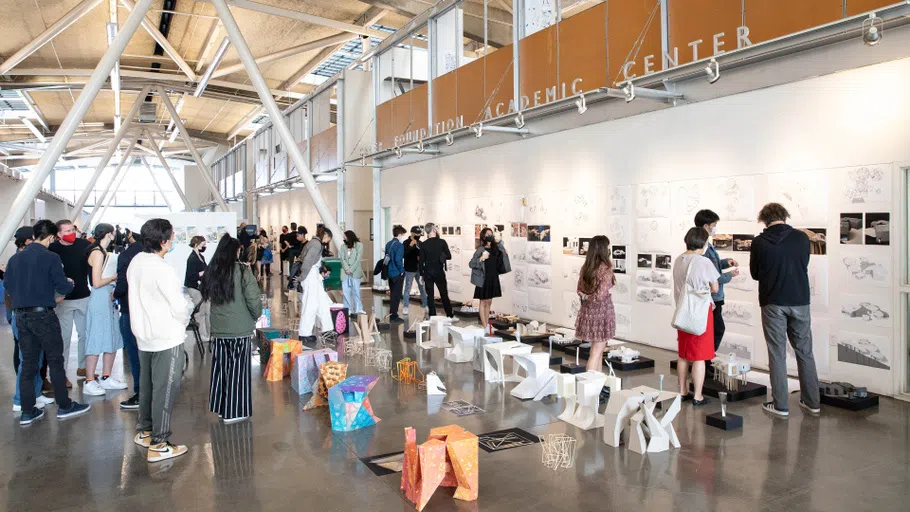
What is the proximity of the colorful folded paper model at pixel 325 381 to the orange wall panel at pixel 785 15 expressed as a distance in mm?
5659

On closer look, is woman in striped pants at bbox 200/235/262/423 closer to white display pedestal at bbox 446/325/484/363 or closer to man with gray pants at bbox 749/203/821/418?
white display pedestal at bbox 446/325/484/363

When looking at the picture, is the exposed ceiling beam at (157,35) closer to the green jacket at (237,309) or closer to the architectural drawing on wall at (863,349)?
the green jacket at (237,309)

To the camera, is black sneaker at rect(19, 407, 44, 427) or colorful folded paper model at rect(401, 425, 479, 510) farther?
black sneaker at rect(19, 407, 44, 427)

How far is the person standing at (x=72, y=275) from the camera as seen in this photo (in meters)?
6.04

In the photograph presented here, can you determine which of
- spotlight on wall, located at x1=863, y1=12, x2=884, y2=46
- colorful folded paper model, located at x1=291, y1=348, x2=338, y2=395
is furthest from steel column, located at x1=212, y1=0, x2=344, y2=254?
spotlight on wall, located at x1=863, y1=12, x2=884, y2=46

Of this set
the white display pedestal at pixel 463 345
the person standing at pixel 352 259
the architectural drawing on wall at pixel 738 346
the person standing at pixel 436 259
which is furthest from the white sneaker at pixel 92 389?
the architectural drawing on wall at pixel 738 346

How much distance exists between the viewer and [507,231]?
37.9 ft

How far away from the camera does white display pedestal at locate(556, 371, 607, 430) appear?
519cm

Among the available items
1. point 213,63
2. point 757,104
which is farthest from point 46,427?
point 213,63

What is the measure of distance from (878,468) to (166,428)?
513cm

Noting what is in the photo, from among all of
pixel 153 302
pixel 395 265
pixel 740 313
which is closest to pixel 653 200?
pixel 740 313

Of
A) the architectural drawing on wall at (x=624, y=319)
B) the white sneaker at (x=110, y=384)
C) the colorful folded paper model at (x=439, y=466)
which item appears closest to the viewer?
the colorful folded paper model at (x=439, y=466)

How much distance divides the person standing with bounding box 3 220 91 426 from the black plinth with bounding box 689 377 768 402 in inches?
240

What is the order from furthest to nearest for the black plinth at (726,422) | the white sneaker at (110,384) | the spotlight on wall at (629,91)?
the spotlight on wall at (629,91)
the white sneaker at (110,384)
the black plinth at (726,422)
